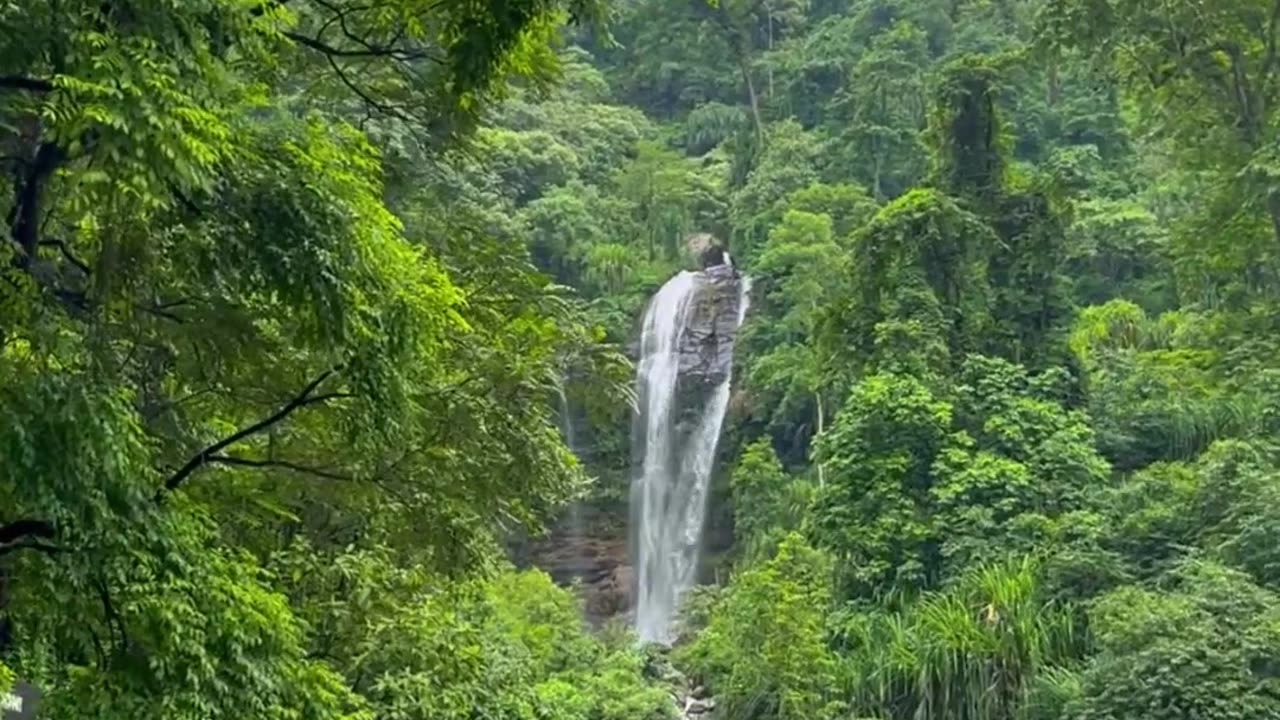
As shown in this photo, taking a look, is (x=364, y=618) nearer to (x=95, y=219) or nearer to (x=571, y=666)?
(x=95, y=219)

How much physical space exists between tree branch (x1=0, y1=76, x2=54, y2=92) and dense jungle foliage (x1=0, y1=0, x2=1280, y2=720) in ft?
0.05

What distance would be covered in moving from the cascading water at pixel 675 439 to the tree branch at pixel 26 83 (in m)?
18.0

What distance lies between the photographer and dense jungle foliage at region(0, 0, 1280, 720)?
3.36m

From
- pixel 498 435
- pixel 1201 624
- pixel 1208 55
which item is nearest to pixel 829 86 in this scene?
pixel 1208 55

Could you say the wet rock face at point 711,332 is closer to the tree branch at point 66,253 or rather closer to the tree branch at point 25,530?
the tree branch at point 66,253

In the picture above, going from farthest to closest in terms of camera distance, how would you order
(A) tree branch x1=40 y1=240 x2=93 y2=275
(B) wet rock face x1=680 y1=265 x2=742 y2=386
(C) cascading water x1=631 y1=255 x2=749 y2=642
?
(B) wet rock face x1=680 y1=265 x2=742 y2=386, (C) cascading water x1=631 y1=255 x2=749 y2=642, (A) tree branch x1=40 y1=240 x2=93 y2=275

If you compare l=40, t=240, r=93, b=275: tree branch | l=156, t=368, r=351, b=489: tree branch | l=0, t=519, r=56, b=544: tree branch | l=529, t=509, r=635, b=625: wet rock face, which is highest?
l=529, t=509, r=635, b=625: wet rock face

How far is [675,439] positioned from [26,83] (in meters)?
19.4

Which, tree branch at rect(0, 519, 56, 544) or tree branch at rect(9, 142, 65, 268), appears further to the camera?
tree branch at rect(9, 142, 65, 268)

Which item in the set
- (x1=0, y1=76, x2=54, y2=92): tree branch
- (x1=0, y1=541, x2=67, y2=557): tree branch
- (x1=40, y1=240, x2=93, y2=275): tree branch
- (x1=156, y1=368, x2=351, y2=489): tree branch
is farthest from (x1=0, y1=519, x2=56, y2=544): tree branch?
(x1=0, y1=76, x2=54, y2=92): tree branch

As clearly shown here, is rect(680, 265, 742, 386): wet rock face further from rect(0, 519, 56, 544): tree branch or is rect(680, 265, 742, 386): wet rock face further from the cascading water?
rect(0, 519, 56, 544): tree branch

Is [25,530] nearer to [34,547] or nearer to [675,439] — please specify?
[34,547]

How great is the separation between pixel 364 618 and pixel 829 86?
86.2ft

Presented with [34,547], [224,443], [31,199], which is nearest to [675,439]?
[224,443]
